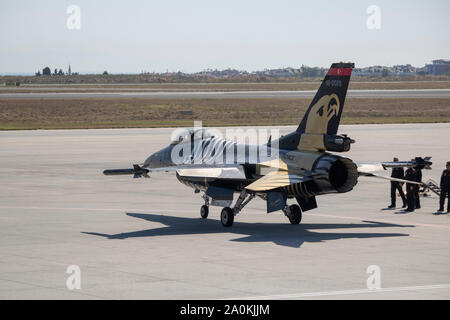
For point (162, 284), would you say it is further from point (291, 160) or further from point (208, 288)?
point (291, 160)

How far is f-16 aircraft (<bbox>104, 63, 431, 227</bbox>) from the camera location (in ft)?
79.2

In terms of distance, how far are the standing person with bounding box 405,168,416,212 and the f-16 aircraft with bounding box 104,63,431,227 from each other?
2479 mm

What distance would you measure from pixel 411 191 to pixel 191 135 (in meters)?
8.73

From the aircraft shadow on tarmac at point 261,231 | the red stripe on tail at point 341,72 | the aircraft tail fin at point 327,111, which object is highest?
the red stripe on tail at point 341,72

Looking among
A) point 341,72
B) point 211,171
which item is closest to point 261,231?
point 211,171

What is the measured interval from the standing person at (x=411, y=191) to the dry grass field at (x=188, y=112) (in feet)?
174

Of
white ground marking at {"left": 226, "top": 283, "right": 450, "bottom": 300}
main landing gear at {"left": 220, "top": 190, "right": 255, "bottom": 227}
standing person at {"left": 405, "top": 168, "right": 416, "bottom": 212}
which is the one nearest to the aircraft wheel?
main landing gear at {"left": 220, "top": 190, "right": 255, "bottom": 227}

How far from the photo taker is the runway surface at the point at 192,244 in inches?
698

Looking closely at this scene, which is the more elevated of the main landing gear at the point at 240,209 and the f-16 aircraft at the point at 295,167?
the f-16 aircraft at the point at 295,167

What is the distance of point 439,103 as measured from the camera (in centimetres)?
11919

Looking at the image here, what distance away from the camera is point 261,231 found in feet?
86.0

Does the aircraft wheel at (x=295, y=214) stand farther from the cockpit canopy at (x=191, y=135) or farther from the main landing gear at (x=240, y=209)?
the cockpit canopy at (x=191, y=135)
